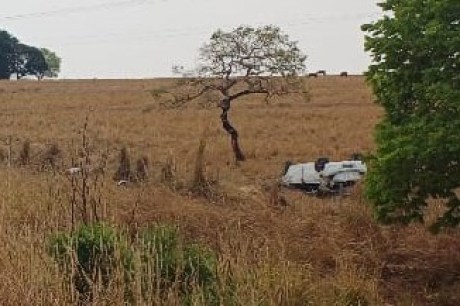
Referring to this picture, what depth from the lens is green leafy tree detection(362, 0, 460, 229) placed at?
1020 cm

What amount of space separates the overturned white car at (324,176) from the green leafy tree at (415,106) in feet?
20.3

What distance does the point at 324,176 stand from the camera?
61.5 feet

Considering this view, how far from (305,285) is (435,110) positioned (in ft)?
16.8

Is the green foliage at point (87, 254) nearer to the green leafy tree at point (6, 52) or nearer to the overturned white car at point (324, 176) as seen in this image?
the overturned white car at point (324, 176)

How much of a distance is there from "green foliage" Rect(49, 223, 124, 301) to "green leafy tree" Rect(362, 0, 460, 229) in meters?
5.40

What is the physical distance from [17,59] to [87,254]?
86.0 m

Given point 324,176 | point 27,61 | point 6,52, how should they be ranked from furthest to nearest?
point 27,61 < point 6,52 < point 324,176

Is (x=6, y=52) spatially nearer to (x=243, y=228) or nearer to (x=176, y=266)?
(x=243, y=228)

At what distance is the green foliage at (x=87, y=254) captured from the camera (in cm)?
552

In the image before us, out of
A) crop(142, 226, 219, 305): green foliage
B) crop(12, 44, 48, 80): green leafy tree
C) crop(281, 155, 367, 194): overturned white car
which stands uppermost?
crop(12, 44, 48, 80): green leafy tree

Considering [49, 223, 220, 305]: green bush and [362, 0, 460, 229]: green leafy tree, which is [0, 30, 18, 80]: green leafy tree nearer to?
[362, 0, 460, 229]: green leafy tree

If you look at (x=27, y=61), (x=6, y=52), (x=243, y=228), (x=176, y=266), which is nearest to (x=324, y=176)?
(x=243, y=228)

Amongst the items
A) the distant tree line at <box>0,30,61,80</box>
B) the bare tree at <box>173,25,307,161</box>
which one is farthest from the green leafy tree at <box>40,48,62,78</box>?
the bare tree at <box>173,25,307,161</box>

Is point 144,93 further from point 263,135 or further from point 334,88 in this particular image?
point 263,135
